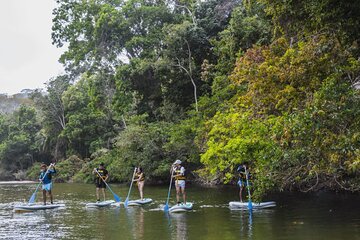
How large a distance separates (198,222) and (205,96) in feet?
58.2

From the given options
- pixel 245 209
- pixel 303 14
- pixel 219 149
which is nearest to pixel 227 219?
pixel 245 209

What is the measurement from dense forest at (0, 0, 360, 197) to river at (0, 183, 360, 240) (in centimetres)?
106

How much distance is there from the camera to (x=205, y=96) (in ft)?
102

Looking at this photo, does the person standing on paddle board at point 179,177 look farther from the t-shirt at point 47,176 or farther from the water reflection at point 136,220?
the t-shirt at point 47,176

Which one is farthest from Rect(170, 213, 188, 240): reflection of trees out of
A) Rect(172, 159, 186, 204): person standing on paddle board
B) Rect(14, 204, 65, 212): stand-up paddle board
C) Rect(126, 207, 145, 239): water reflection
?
Rect(14, 204, 65, 212): stand-up paddle board

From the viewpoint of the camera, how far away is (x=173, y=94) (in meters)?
35.8

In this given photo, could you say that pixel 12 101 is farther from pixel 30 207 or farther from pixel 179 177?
pixel 179 177

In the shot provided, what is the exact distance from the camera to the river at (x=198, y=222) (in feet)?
37.5

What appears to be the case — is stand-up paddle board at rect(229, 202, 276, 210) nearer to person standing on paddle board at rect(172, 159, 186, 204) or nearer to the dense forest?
the dense forest

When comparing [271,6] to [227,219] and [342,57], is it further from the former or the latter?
[227,219]

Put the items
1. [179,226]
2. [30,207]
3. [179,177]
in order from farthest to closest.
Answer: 1. [30,207]
2. [179,177]
3. [179,226]

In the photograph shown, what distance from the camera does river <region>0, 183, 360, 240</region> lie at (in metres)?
11.4

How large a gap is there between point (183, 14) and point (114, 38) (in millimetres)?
5819

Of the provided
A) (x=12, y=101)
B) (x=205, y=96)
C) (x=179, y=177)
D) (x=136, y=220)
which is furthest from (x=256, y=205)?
(x=12, y=101)
